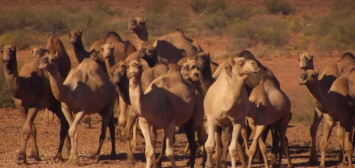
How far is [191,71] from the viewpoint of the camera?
14.4 meters

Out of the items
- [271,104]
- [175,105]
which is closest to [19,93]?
[175,105]

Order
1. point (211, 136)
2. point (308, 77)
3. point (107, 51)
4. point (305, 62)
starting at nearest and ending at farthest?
1. point (211, 136)
2. point (308, 77)
3. point (305, 62)
4. point (107, 51)

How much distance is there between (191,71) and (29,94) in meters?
2.74

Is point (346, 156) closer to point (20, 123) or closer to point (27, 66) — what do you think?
point (27, 66)

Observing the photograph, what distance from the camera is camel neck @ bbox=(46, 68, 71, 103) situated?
47.0 feet

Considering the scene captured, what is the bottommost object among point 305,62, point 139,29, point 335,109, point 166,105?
point 335,109

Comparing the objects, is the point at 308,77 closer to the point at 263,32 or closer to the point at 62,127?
the point at 62,127

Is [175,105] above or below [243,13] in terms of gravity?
below

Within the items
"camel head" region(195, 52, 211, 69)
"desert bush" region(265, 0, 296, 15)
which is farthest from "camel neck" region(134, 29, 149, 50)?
"desert bush" region(265, 0, 296, 15)

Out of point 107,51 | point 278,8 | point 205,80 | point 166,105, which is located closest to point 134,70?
point 166,105

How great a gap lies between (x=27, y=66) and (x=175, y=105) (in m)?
3.45

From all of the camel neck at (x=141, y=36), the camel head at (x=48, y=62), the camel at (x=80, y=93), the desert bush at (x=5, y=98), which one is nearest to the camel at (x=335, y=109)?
the camel at (x=80, y=93)

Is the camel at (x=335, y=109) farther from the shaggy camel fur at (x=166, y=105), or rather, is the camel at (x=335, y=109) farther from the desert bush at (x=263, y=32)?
the desert bush at (x=263, y=32)

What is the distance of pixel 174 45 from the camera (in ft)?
62.8
